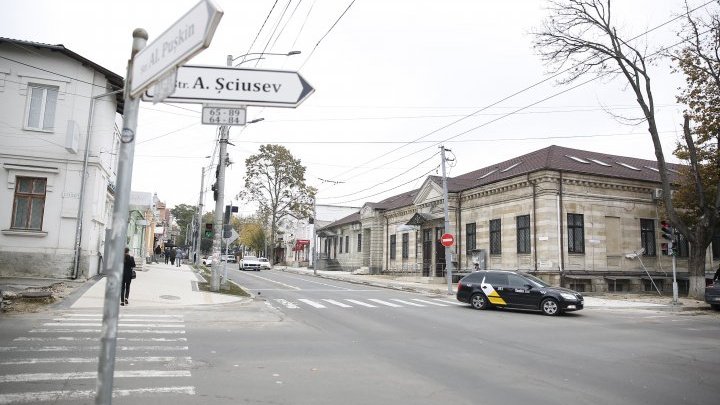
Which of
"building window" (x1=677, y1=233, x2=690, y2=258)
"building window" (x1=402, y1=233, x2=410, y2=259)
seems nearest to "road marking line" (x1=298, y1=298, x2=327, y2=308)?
"building window" (x1=402, y1=233, x2=410, y2=259)

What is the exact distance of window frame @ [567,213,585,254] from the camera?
2698 cm

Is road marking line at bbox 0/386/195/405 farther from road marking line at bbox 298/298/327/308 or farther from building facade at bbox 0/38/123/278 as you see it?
building facade at bbox 0/38/123/278

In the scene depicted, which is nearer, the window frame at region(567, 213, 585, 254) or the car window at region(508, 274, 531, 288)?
the car window at region(508, 274, 531, 288)

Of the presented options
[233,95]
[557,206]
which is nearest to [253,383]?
[233,95]

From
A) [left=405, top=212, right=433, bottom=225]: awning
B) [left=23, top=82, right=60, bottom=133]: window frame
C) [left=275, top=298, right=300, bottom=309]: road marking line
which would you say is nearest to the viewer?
[left=275, top=298, right=300, bottom=309]: road marking line

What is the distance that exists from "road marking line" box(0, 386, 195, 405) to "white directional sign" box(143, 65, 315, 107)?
12.3 feet

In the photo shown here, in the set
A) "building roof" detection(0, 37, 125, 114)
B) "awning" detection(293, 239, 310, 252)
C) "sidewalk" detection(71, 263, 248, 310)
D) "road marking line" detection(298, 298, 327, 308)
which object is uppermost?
"building roof" detection(0, 37, 125, 114)

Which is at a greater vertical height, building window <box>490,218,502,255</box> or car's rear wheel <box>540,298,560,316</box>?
building window <box>490,218,502,255</box>

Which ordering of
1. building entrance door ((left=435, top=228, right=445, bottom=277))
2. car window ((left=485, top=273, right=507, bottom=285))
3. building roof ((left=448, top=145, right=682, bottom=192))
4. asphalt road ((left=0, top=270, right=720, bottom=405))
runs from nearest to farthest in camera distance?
asphalt road ((left=0, top=270, right=720, bottom=405)) < car window ((left=485, top=273, right=507, bottom=285)) < building roof ((left=448, top=145, right=682, bottom=192)) < building entrance door ((left=435, top=228, right=445, bottom=277))

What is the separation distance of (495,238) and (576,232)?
5.03m

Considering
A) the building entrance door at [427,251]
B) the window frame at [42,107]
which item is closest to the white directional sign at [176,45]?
the window frame at [42,107]

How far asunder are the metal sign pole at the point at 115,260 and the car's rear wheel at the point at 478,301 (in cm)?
1623

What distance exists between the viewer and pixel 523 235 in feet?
93.5

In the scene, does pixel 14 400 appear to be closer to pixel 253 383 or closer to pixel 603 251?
pixel 253 383
